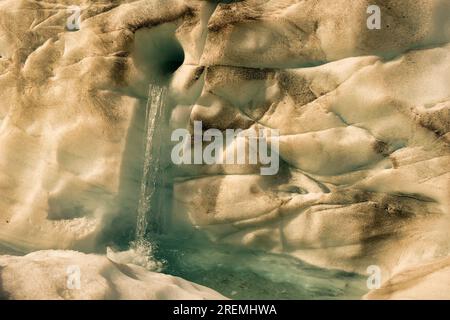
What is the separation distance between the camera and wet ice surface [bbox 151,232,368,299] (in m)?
8.48

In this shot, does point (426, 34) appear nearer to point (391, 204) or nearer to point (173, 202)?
point (391, 204)

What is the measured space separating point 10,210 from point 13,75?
7.24 ft

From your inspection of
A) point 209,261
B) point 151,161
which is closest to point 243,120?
point 151,161

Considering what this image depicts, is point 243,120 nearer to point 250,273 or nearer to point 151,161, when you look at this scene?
point 151,161

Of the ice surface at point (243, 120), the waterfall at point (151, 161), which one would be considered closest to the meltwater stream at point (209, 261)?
the waterfall at point (151, 161)

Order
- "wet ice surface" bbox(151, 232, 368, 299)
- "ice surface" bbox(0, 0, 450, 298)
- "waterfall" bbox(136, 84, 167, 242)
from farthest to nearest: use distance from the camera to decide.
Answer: "waterfall" bbox(136, 84, 167, 242)
"wet ice surface" bbox(151, 232, 368, 299)
"ice surface" bbox(0, 0, 450, 298)

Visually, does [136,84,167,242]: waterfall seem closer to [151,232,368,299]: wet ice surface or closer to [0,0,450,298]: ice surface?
[0,0,450,298]: ice surface

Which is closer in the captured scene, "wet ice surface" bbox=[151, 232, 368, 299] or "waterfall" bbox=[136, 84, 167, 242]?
"wet ice surface" bbox=[151, 232, 368, 299]

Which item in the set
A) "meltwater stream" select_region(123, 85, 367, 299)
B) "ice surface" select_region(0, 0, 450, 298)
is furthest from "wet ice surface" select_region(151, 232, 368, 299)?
"ice surface" select_region(0, 0, 450, 298)

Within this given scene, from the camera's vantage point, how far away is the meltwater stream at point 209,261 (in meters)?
8.55

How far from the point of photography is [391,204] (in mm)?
8547

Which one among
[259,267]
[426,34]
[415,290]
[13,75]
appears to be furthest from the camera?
[13,75]

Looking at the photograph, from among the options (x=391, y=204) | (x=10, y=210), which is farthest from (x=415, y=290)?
(x=10, y=210)

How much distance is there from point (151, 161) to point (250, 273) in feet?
7.63
